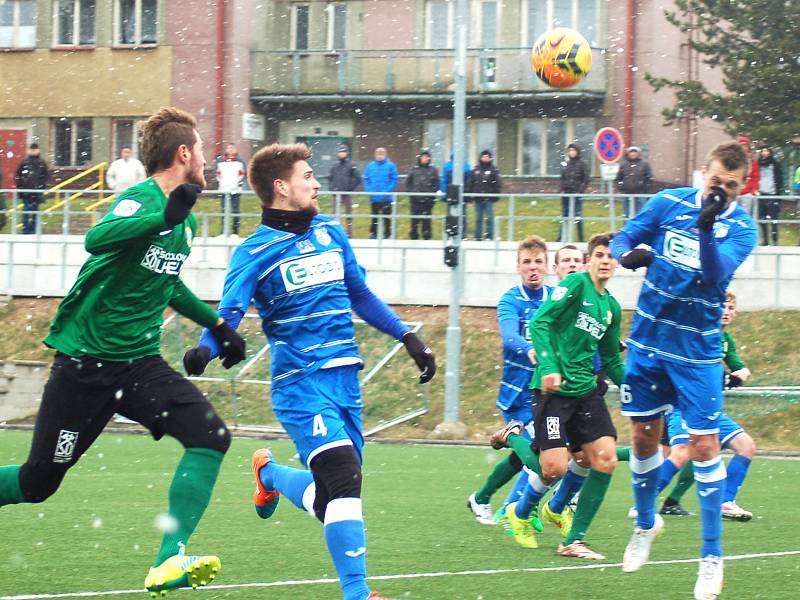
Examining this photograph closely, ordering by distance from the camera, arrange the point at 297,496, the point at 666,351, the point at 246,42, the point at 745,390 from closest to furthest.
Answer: the point at 297,496
the point at 666,351
the point at 745,390
the point at 246,42

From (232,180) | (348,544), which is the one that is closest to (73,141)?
(232,180)

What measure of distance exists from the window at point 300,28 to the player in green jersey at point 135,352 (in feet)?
111

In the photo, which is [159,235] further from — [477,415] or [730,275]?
[477,415]

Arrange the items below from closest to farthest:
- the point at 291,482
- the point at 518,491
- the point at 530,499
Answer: the point at 291,482, the point at 530,499, the point at 518,491

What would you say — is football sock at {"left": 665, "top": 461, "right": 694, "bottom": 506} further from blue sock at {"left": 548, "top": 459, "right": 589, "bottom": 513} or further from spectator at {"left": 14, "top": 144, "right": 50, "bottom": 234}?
spectator at {"left": 14, "top": 144, "right": 50, "bottom": 234}

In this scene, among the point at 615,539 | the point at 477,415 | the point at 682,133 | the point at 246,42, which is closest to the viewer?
the point at 615,539

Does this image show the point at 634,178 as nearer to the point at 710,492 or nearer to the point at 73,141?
the point at 710,492

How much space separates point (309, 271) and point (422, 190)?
17534 mm

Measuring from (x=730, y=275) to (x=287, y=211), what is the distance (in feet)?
7.75

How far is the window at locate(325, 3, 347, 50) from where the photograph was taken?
3947 cm

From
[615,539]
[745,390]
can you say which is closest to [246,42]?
[745,390]

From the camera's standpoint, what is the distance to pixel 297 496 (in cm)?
700

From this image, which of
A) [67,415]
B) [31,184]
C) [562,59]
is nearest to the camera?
[67,415]

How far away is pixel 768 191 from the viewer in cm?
2227
